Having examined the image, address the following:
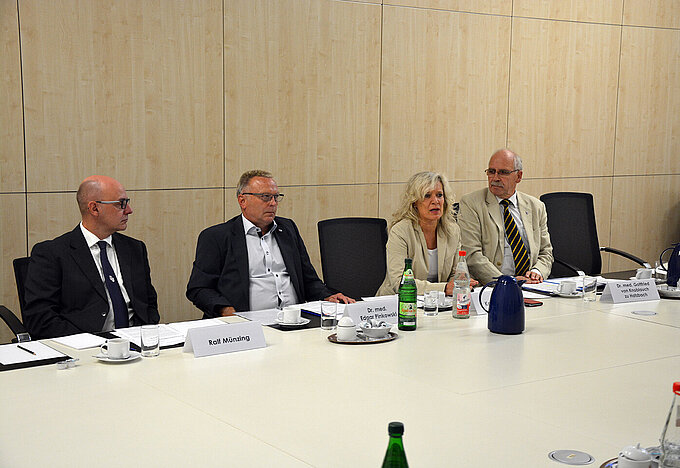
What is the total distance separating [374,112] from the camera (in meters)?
6.43

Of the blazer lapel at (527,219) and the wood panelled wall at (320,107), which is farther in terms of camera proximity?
the blazer lapel at (527,219)

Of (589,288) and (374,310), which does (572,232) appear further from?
(374,310)

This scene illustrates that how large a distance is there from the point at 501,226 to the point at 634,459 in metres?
3.64

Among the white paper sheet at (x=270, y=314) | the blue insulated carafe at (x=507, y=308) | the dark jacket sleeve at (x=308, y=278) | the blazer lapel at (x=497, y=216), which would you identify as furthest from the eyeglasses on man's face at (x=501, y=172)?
the blue insulated carafe at (x=507, y=308)

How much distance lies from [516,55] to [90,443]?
19.5ft

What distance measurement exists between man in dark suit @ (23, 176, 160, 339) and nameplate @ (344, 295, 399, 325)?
1213 mm

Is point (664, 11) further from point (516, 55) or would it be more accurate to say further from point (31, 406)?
point (31, 406)

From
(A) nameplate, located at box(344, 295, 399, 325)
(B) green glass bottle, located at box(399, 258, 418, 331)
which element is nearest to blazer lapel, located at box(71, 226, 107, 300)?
(A) nameplate, located at box(344, 295, 399, 325)

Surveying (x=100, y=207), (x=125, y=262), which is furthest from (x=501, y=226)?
(x=100, y=207)

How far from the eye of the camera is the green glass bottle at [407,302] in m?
3.42

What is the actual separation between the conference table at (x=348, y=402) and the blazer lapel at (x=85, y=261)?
0.71m

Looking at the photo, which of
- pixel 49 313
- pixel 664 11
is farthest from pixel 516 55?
pixel 49 313

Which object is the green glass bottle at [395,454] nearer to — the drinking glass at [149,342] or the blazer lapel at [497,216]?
the drinking glass at [149,342]

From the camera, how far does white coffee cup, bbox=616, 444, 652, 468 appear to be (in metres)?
1.80
